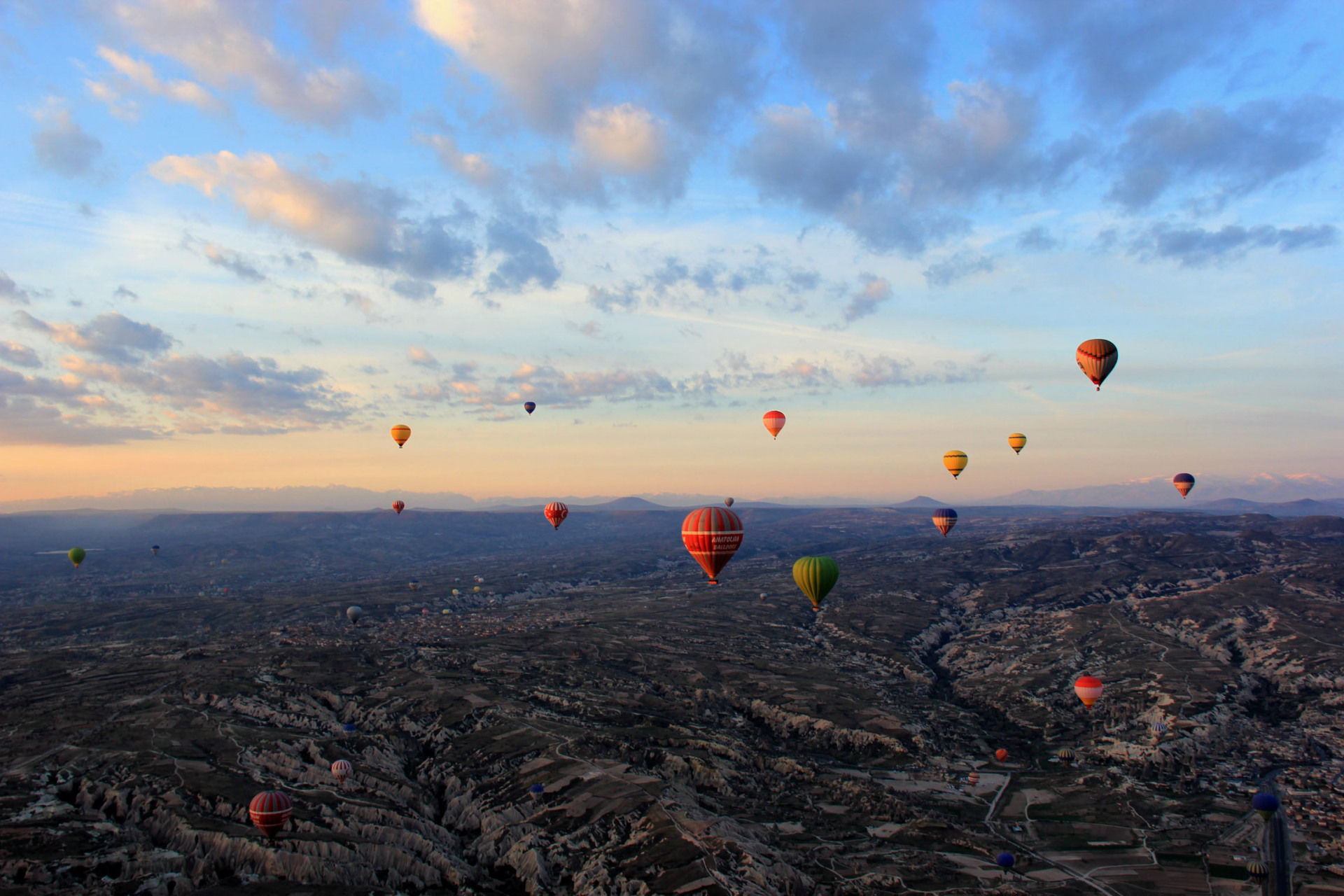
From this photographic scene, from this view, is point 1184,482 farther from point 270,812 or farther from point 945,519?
point 270,812

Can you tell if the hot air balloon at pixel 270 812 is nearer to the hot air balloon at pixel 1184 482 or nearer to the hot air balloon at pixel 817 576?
the hot air balloon at pixel 817 576

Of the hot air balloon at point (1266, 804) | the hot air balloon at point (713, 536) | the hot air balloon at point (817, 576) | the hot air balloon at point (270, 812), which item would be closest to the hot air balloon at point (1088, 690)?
the hot air balloon at point (1266, 804)

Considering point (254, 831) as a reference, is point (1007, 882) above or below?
below

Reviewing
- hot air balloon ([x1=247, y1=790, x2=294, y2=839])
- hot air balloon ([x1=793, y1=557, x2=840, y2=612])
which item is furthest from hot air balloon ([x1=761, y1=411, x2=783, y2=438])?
hot air balloon ([x1=247, y1=790, x2=294, y2=839])

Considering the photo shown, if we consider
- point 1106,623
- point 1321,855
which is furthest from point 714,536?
point 1106,623

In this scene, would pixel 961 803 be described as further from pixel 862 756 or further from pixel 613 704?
pixel 613 704

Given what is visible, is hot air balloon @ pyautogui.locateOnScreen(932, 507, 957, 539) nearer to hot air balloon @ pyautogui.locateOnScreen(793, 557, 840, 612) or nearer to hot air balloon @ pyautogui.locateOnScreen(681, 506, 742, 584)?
hot air balloon @ pyautogui.locateOnScreen(793, 557, 840, 612)
